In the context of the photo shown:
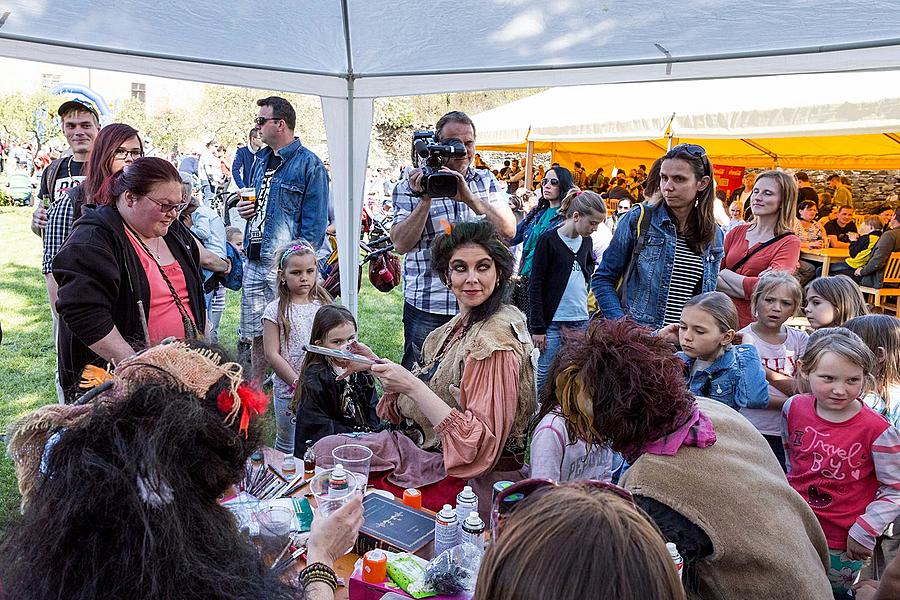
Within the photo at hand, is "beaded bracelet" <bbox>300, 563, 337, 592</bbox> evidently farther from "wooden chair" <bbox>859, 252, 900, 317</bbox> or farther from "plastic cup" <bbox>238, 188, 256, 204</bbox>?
"wooden chair" <bbox>859, 252, 900, 317</bbox>

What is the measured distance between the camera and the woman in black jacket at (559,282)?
454cm

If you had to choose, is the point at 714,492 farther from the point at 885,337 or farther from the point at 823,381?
the point at 885,337

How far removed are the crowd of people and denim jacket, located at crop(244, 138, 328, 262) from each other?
1 cm

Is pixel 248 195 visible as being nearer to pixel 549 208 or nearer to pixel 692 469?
pixel 549 208

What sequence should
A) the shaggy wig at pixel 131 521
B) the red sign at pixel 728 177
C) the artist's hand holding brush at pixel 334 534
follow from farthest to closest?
the red sign at pixel 728 177, the artist's hand holding brush at pixel 334 534, the shaggy wig at pixel 131 521

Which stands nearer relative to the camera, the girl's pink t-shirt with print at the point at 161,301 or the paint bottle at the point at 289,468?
the paint bottle at the point at 289,468

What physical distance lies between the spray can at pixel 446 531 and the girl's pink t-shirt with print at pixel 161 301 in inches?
53.3

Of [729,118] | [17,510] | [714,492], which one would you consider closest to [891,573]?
[714,492]

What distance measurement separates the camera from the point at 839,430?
2.34 m

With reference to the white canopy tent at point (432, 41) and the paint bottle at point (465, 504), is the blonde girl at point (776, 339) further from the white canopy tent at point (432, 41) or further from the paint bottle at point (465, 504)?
the paint bottle at point (465, 504)

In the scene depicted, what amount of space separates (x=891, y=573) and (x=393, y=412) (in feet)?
5.66

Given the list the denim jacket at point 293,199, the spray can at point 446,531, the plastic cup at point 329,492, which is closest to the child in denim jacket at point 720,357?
the spray can at point 446,531

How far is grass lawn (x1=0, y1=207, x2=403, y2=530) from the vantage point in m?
4.56

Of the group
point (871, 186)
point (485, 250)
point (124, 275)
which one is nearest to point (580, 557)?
point (485, 250)
